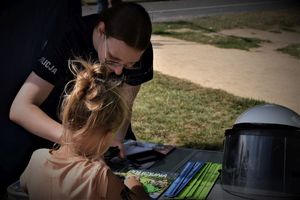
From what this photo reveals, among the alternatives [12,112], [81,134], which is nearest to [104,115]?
[81,134]

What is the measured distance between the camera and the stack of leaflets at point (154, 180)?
1.73 meters

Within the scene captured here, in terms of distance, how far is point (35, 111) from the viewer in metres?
1.84

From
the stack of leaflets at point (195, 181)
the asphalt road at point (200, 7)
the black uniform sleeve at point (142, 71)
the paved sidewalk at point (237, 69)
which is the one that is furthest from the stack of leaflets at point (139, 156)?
the asphalt road at point (200, 7)

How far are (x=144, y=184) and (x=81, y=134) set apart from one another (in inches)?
16.4

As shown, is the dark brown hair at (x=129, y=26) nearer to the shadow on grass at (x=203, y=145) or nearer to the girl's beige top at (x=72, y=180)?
the girl's beige top at (x=72, y=180)

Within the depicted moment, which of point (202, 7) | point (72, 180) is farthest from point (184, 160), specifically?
point (202, 7)

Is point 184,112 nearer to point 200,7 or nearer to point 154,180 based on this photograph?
point 154,180

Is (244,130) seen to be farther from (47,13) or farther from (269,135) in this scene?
(47,13)

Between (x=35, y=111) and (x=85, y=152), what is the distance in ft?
1.37

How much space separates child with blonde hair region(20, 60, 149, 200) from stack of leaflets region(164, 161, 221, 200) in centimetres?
23

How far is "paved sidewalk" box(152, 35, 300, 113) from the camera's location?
6648 millimetres

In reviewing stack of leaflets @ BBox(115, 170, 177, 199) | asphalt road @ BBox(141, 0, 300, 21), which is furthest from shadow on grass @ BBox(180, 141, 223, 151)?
asphalt road @ BBox(141, 0, 300, 21)

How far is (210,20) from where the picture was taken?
13.4 m

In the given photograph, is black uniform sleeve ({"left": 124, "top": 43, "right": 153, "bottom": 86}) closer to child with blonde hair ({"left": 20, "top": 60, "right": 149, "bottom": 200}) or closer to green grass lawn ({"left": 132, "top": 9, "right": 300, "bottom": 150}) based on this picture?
child with blonde hair ({"left": 20, "top": 60, "right": 149, "bottom": 200})
